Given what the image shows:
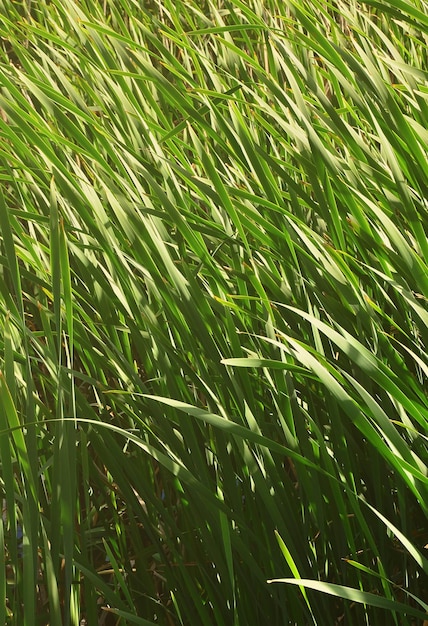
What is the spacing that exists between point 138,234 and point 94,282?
3.7 inches

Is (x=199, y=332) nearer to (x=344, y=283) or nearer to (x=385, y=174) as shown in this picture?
(x=344, y=283)

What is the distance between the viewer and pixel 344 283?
→ 75cm

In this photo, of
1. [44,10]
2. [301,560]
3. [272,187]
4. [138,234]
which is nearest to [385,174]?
[272,187]

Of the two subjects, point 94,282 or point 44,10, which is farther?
point 44,10

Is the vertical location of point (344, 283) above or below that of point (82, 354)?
above

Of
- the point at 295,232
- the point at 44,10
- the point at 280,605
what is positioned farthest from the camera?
the point at 44,10

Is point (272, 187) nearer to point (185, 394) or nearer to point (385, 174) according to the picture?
point (385, 174)

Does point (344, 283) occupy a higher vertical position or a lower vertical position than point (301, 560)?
higher

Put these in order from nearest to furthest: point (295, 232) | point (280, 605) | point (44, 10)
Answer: point (280, 605), point (295, 232), point (44, 10)

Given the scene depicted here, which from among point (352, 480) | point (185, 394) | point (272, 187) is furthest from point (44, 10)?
point (352, 480)

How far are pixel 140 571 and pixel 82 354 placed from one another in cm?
23

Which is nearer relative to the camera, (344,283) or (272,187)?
(344,283)

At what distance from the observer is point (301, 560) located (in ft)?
2.38

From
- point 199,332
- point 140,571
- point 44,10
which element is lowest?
point 140,571
